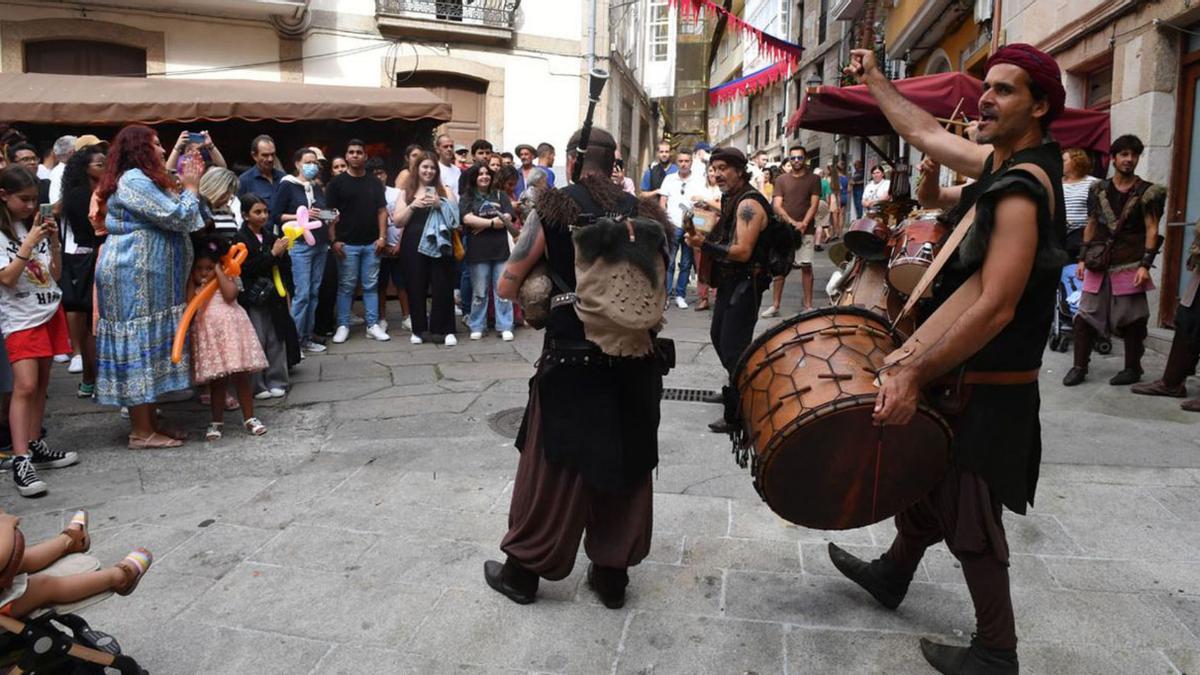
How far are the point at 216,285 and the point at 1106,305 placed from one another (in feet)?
21.7


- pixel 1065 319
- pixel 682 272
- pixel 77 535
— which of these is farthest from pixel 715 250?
pixel 682 272

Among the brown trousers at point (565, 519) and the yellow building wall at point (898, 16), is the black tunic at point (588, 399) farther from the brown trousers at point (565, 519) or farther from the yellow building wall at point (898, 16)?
the yellow building wall at point (898, 16)

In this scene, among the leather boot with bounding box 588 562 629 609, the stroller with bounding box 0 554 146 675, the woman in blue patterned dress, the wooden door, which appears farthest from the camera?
the wooden door

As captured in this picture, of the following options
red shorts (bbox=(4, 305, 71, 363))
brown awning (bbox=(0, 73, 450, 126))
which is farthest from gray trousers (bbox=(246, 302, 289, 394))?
brown awning (bbox=(0, 73, 450, 126))

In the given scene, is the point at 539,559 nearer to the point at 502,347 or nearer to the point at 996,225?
the point at 996,225

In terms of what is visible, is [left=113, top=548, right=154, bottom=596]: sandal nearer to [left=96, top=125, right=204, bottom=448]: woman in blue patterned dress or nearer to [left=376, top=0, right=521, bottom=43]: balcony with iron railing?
[left=96, top=125, right=204, bottom=448]: woman in blue patterned dress

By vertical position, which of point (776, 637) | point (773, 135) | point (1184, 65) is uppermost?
point (773, 135)

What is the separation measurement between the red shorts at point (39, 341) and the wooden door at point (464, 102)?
1251 centimetres

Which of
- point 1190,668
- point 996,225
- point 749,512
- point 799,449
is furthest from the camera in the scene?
point 749,512

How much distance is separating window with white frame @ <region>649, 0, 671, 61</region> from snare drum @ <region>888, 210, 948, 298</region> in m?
26.2

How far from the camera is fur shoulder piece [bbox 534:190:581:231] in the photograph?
3.12 m

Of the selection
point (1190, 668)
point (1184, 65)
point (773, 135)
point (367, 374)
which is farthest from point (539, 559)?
point (773, 135)

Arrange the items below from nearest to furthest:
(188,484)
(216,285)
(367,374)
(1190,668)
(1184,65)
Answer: (1190,668), (188,484), (216,285), (367,374), (1184,65)

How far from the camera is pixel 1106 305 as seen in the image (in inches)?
271
